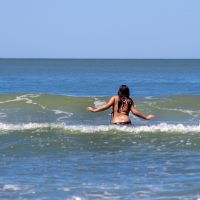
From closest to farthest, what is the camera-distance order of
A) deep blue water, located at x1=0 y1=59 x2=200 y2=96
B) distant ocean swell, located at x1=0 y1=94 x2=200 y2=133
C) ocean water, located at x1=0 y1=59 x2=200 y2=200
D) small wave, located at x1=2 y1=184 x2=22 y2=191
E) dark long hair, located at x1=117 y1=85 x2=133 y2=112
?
ocean water, located at x1=0 y1=59 x2=200 y2=200 → small wave, located at x1=2 y1=184 x2=22 y2=191 → dark long hair, located at x1=117 y1=85 x2=133 y2=112 → distant ocean swell, located at x1=0 y1=94 x2=200 y2=133 → deep blue water, located at x1=0 y1=59 x2=200 y2=96

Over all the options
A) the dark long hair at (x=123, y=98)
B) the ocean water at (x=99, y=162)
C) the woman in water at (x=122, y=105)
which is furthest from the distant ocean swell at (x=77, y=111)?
the dark long hair at (x=123, y=98)

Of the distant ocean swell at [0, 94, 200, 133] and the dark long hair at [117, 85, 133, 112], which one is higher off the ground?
the dark long hair at [117, 85, 133, 112]

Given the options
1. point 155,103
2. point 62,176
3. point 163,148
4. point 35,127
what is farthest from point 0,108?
point 62,176

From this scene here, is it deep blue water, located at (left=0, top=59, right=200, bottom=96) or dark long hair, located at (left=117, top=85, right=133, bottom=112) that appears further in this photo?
deep blue water, located at (left=0, top=59, right=200, bottom=96)

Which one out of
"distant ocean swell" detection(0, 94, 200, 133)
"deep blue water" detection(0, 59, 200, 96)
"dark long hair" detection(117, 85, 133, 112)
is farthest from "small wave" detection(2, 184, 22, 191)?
"deep blue water" detection(0, 59, 200, 96)

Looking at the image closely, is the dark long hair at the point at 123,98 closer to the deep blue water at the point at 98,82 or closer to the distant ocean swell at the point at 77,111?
the distant ocean swell at the point at 77,111

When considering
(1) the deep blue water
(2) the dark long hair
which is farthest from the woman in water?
(1) the deep blue water

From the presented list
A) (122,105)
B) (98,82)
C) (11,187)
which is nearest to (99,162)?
(11,187)

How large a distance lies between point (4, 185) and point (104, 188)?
4.22 feet

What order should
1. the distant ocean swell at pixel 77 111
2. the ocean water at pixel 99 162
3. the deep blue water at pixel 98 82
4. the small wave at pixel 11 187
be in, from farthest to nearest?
the deep blue water at pixel 98 82 < the distant ocean swell at pixel 77 111 < the small wave at pixel 11 187 < the ocean water at pixel 99 162

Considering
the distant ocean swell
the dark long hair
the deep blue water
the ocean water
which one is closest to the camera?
the ocean water

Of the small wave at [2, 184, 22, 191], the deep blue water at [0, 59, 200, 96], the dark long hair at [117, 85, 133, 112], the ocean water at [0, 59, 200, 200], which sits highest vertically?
the deep blue water at [0, 59, 200, 96]

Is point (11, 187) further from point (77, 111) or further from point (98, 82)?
point (98, 82)

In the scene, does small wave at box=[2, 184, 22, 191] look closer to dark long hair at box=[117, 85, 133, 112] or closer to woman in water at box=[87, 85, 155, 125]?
woman in water at box=[87, 85, 155, 125]
